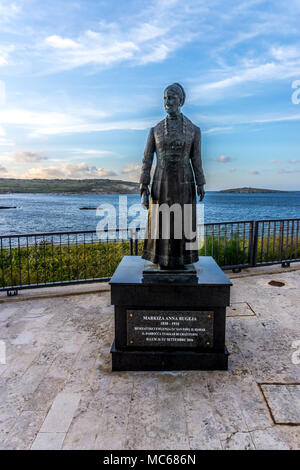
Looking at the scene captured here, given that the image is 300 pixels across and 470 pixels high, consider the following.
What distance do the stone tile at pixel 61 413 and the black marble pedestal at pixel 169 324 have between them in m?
0.66

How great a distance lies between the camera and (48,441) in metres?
2.59

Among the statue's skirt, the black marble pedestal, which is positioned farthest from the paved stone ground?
the statue's skirt

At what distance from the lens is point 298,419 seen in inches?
112

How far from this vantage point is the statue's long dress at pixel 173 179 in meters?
3.55

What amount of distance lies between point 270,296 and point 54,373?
163 inches

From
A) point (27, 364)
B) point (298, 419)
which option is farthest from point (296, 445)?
point (27, 364)

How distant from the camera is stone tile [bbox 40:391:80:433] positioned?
2.75 m

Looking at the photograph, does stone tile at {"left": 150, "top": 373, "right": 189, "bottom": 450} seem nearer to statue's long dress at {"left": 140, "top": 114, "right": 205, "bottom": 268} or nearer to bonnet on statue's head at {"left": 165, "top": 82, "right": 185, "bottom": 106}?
statue's long dress at {"left": 140, "top": 114, "right": 205, "bottom": 268}

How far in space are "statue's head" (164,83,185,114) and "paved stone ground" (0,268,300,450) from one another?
2.97 metres

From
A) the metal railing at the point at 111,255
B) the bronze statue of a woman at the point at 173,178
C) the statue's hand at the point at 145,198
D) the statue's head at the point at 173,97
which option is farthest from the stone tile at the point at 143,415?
the metal railing at the point at 111,255

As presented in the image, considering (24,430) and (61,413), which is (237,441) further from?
(24,430)

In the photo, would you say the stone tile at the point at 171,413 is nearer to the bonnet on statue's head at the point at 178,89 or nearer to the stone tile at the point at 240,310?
the stone tile at the point at 240,310
